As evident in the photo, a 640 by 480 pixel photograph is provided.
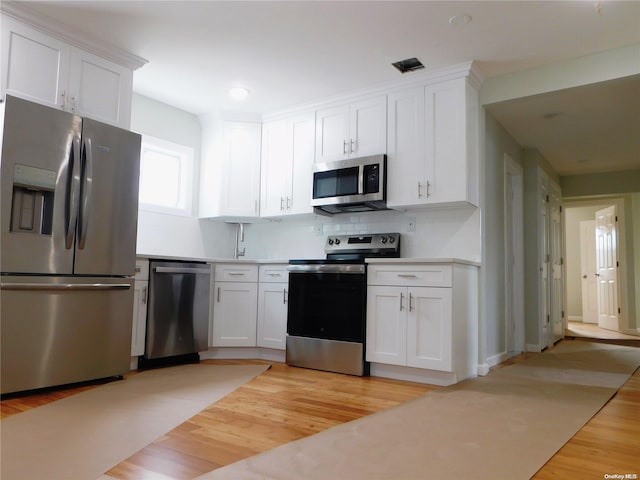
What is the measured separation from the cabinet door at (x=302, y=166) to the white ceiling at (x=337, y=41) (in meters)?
0.26

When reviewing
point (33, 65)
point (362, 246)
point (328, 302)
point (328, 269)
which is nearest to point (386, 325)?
point (328, 302)

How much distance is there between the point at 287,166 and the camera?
4547 millimetres

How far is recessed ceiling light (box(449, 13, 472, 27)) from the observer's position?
291 centimetres

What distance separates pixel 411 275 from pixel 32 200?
2500 millimetres

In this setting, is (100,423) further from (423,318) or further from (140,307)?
(423,318)

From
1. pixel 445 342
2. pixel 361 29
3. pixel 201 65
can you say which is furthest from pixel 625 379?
pixel 201 65

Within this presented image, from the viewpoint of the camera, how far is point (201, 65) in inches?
144

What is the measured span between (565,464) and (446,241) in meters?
2.27

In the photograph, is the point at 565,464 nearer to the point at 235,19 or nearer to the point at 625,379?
the point at 625,379

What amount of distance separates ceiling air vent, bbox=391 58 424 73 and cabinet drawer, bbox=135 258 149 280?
2.45 metres

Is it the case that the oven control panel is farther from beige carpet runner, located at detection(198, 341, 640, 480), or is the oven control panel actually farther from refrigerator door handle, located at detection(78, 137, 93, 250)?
refrigerator door handle, located at detection(78, 137, 93, 250)

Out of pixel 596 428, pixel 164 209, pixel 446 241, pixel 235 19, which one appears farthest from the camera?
pixel 164 209

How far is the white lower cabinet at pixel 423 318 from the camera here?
126 inches

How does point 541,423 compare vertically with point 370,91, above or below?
below
